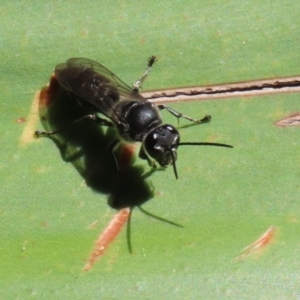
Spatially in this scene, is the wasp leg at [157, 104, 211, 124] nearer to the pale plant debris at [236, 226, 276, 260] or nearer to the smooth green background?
the smooth green background

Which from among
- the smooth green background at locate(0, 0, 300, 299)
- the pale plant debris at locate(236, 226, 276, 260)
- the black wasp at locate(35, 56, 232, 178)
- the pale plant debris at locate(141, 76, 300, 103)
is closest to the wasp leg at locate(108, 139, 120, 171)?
the black wasp at locate(35, 56, 232, 178)

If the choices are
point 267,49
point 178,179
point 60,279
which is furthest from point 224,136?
point 60,279

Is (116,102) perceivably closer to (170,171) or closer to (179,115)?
(179,115)

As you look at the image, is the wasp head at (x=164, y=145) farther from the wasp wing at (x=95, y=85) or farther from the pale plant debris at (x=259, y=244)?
the pale plant debris at (x=259, y=244)

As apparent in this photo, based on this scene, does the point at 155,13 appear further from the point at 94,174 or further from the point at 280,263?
the point at 280,263

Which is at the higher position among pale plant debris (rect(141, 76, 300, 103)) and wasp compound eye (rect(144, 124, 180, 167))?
pale plant debris (rect(141, 76, 300, 103))

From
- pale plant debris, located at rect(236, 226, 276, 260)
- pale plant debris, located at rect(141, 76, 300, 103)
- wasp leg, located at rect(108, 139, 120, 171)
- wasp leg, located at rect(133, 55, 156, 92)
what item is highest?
wasp leg, located at rect(133, 55, 156, 92)

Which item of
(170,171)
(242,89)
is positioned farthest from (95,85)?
(242,89)
